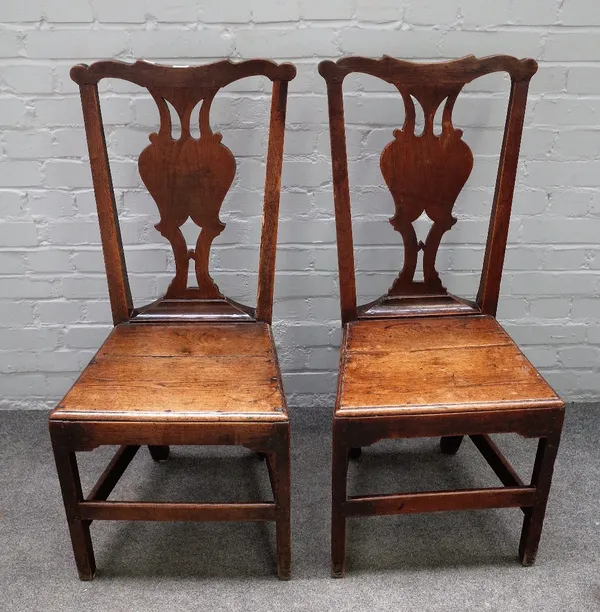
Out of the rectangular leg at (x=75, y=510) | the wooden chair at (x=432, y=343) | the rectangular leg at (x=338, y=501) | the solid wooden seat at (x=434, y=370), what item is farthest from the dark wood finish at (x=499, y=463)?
the rectangular leg at (x=75, y=510)

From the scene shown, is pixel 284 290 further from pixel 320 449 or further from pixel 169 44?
pixel 169 44

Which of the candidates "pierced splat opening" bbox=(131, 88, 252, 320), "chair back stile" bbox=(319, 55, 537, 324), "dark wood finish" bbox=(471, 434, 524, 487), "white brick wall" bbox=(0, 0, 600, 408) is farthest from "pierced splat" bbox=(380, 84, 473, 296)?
"dark wood finish" bbox=(471, 434, 524, 487)

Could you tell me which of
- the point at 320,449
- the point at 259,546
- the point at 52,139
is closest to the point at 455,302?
the point at 320,449

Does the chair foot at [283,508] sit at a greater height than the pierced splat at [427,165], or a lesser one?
lesser

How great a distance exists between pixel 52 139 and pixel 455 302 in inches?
44.4

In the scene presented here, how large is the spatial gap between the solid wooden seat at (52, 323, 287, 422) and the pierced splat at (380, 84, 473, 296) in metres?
0.46

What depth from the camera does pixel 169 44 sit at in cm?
165

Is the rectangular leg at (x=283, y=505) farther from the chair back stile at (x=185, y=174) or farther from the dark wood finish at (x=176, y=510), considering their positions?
the chair back stile at (x=185, y=174)

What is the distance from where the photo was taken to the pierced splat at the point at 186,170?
59.9 inches

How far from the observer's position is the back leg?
1.87 meters

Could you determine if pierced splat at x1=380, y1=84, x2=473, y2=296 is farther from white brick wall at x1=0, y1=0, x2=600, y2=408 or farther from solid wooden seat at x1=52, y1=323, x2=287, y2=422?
solid wooden seat at x1=52, y1=323, x2=287, y2=422

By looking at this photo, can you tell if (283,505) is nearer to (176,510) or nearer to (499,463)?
(176,510)

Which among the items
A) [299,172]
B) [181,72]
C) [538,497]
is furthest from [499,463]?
[181,72]

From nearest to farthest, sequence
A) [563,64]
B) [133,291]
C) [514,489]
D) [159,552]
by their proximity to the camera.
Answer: [514,489] < [159,552] < [563,64] < [133,291]
